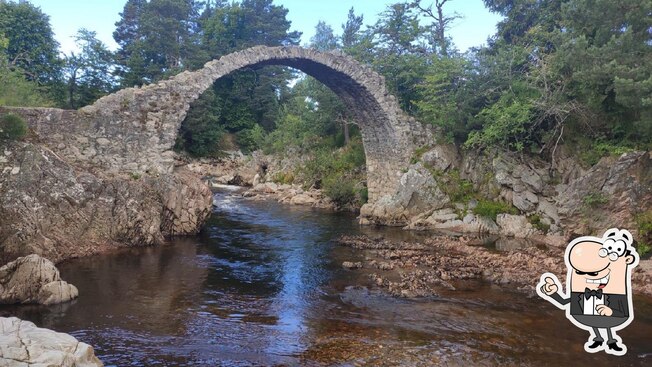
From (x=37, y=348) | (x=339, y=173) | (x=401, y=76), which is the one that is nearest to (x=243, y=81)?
(x=339, y=173)

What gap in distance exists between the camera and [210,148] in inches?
1374

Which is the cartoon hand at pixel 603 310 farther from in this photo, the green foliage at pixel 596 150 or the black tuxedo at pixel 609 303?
the green foliage at pixel 596 150

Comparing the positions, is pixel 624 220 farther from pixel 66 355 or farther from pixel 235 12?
pixel 235 12

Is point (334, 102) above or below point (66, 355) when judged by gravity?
above

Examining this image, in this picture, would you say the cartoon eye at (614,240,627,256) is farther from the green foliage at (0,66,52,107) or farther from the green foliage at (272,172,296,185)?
the green foliage at (272,172,296,185)

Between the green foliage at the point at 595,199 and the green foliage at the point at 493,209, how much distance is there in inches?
96.2

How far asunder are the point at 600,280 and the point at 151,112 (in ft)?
37.8

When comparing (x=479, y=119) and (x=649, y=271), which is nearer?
(x=649, y=271)

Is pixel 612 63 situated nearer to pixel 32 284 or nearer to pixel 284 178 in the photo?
pixel 32 284

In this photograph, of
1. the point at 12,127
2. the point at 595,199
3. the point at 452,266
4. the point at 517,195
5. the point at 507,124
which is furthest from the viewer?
the point at 517,195

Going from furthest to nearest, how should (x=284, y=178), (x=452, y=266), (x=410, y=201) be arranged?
1. (x=284, y=178)
2. (x=410, y=201)
3. (x=452, y=266)

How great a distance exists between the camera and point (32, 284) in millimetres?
6855

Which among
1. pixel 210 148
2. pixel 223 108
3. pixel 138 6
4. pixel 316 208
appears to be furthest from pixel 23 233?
pixel 138 6

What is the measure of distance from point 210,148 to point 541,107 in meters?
26.8
